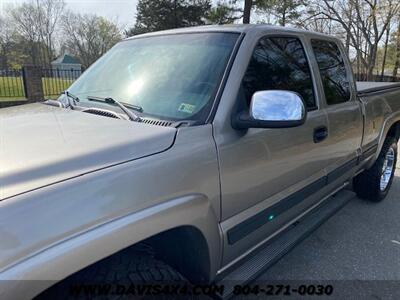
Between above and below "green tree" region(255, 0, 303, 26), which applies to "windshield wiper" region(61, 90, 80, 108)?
below

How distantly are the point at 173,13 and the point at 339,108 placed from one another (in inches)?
1110

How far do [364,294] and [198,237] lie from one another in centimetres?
171

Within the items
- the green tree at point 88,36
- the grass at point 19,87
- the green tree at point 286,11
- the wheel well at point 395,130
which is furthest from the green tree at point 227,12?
the green tree at point 88,36

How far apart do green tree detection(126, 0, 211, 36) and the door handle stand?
27232 mm

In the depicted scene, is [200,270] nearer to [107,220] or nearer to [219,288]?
[219,288]

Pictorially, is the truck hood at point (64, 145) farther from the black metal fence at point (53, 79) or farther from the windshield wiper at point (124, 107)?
the black metal fence at point (53, 79)

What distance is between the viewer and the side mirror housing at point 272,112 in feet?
6.01

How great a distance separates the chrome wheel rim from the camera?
4.51 metres

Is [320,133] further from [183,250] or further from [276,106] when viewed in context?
[183,250]

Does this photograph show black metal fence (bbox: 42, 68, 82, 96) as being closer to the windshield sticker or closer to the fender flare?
the windshield sticker

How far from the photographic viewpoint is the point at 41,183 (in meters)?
1.21

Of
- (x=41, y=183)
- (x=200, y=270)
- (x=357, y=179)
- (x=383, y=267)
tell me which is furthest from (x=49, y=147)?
(x=357, y=179)

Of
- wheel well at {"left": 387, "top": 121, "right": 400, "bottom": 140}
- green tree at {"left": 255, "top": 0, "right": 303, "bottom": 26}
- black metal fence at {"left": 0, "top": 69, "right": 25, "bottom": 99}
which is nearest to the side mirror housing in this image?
wheel well at {"left": 387, "top": 121, "right": 400, "bottom": 140}

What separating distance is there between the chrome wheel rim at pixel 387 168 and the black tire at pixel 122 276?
3.64 metres
